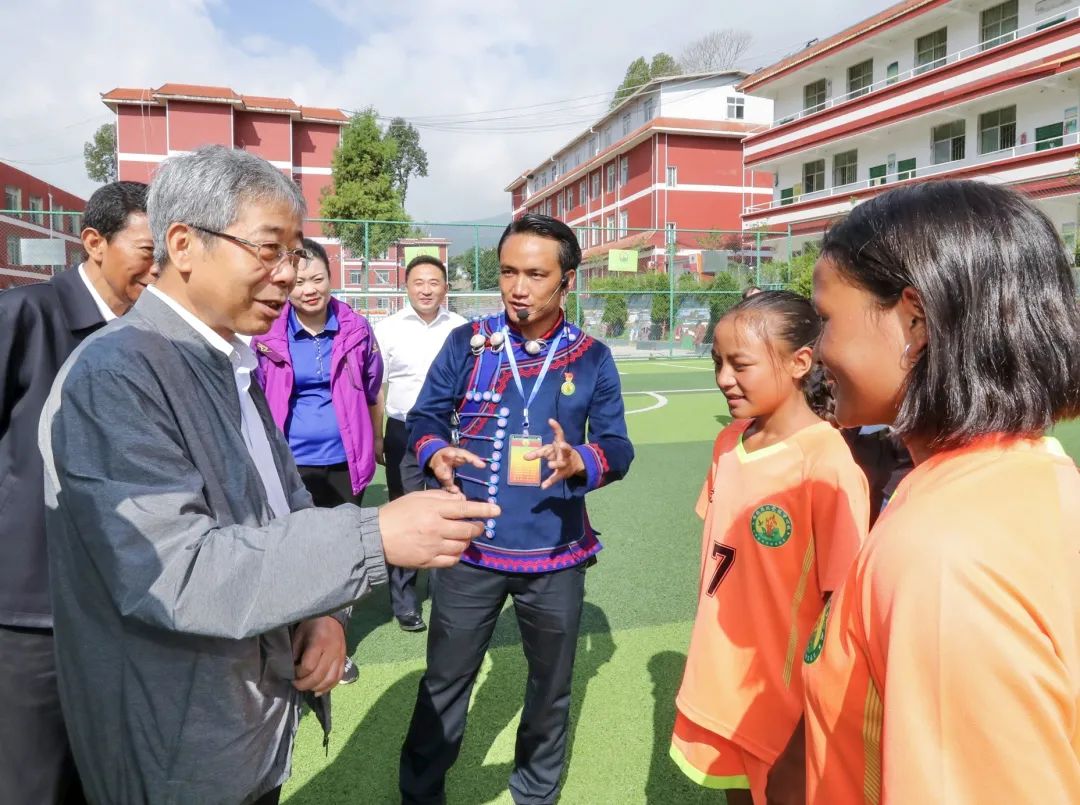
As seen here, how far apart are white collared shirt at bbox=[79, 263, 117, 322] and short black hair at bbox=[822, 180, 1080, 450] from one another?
2444 millimetres

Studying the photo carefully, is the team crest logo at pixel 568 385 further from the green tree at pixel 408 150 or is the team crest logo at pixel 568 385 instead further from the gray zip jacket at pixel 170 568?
the green tree at pixel 408 150

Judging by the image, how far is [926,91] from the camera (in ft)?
93.8

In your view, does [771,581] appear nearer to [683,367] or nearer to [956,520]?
[956,520]

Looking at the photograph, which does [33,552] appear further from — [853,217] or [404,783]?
[853,217]

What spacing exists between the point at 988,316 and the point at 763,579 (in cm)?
133

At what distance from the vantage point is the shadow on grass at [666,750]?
2934 millimetres

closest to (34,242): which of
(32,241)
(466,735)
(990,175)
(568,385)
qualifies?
(32,241)

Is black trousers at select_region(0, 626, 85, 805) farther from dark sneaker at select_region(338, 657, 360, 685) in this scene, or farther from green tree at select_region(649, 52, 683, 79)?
green tree at select_region(649, 52, 683, 79)

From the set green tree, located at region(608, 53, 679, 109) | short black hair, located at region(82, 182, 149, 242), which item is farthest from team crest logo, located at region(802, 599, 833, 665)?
green tree, located at region(608, 53, 679, 109)

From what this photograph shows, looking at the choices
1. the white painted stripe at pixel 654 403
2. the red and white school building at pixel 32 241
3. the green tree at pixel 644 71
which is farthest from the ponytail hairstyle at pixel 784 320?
the green tree at pixel 644 71

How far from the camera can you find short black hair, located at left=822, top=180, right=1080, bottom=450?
1.10 meters

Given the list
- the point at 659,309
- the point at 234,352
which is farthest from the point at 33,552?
the point at 659,309

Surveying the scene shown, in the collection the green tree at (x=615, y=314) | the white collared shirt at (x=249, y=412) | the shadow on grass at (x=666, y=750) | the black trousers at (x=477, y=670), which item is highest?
the green tree at (x=615, y=314)

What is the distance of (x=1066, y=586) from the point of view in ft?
3.18
